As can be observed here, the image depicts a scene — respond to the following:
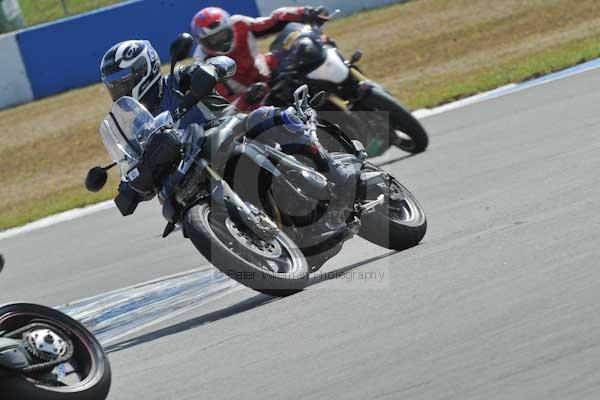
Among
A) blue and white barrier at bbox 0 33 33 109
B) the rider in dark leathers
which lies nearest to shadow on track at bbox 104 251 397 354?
the rider in dark leathers

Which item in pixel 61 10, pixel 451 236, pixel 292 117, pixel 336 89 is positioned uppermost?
pixel 292 117

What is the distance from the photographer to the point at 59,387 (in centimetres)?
483

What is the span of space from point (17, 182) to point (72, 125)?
Answer: 2.97 m

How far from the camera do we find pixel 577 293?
5238 millimetres

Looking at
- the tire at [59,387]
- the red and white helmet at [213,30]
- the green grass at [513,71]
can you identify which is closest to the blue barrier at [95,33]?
the green grass at [513,71]

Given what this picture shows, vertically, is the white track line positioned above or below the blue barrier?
above

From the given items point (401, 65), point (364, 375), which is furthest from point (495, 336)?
point (401, 65)

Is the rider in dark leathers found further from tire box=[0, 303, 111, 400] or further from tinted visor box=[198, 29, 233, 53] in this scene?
tinted visor box=[198, 29, 233, 53]

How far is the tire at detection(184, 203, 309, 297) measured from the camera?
241 inches

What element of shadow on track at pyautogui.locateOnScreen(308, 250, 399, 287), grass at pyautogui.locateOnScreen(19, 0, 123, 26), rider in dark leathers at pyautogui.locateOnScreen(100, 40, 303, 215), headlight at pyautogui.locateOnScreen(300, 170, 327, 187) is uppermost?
rider in dark leathers at pyautogui.locateOnScreen(100, 40, 303, 215)

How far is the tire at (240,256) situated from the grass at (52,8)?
1839 cm

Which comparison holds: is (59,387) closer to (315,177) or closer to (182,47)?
(315,177)

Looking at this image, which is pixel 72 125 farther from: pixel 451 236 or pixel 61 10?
pixel 451 236

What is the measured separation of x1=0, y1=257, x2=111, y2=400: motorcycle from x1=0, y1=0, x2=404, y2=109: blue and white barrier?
707 inches
